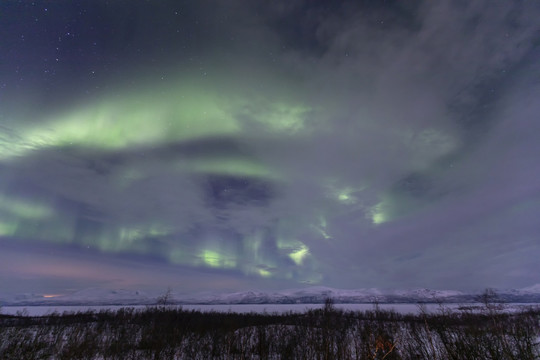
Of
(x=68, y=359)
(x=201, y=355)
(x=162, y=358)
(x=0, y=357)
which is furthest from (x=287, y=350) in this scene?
(x=0, y=357)

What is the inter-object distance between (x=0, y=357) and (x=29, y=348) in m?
5.63

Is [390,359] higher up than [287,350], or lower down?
higher up

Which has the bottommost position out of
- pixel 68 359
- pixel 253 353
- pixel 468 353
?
pixel 253 353

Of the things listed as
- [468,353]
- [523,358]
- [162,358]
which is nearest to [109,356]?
[162,358]

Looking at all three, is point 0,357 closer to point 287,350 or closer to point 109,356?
point 109,356

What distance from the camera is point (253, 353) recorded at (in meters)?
29.2

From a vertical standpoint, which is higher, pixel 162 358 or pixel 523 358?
pixel 523 358

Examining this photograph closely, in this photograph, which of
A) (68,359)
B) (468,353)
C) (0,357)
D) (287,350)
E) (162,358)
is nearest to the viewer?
(468,353)

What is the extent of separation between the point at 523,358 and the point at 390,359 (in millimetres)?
11755

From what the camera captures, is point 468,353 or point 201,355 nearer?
point 468,353

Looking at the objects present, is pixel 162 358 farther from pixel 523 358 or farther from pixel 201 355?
pixel 523 358

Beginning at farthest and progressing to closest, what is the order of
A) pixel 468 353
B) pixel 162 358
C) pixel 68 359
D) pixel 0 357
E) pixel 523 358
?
pixel 162 358 < pixel 0 357 < pixel 68 359 < pixel 468 353 < pixel 523 358

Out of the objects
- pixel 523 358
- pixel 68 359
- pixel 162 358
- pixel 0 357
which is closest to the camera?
pixel 523 358

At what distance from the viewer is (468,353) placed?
9.30m
